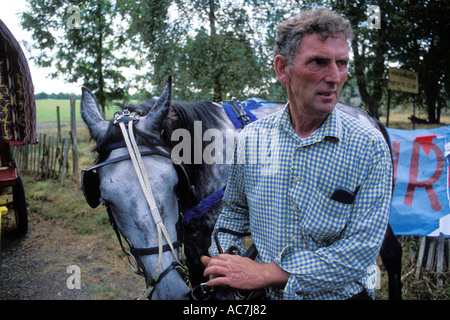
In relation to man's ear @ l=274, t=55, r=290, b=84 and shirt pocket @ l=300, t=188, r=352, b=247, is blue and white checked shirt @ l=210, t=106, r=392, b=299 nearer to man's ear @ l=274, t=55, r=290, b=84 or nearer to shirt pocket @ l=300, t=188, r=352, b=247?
shirt pocket @ l=300, t=188, r=352, b=247

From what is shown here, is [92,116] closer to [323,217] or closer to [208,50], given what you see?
[323,217]

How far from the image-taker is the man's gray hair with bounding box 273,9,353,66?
3.92ft

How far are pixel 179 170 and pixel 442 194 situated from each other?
3596 millimetres

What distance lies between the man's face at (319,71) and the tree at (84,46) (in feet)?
30.5

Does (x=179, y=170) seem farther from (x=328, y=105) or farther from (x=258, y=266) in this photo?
(x=328, y=105)

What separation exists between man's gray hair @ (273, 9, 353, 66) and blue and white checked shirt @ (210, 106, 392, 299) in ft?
0.99

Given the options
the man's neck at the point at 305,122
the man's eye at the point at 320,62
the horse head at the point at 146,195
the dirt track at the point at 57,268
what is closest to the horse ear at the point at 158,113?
the horse head at the point at 146,195

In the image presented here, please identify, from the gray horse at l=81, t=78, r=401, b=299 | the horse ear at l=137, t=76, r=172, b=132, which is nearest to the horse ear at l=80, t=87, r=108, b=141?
the gray horse at l=81, t=78, r=401, b=299

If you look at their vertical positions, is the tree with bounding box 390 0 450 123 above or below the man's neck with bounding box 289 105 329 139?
above

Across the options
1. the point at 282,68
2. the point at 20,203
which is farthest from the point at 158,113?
the point at 20,203

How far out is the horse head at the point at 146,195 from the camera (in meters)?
1.66

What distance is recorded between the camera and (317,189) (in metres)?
1.25

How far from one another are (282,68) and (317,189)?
582 mm
